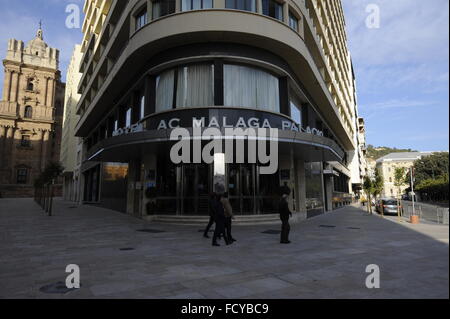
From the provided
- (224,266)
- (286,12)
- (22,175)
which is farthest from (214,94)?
(22,175)

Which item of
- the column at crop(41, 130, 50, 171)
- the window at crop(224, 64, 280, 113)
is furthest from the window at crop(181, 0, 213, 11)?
the column at crop(41, 130, 50, 171)

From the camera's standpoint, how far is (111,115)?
93.2 ft

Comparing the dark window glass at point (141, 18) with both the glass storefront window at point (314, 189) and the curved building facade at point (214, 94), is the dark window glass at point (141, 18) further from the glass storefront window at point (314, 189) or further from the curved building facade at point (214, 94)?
the glass storefront window at point (314, 189)

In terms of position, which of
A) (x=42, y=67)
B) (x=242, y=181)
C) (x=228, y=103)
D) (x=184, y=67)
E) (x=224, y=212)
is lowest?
(x=224, y=212)

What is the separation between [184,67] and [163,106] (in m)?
2.57

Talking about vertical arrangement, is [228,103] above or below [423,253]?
above

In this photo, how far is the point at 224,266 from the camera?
686 centimetres

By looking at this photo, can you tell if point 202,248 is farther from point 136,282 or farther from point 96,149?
point 96,149

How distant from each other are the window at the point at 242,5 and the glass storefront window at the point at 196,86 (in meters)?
3.43

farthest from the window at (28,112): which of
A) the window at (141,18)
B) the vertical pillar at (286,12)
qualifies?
the vertical pillar at (286,12)

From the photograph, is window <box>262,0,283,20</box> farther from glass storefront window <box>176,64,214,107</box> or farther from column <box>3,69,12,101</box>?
column <box>3,69,12,101</box>

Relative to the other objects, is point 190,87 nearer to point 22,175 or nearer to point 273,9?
point 273,9

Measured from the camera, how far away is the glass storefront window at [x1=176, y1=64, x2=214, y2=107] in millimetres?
16078
